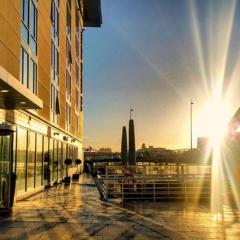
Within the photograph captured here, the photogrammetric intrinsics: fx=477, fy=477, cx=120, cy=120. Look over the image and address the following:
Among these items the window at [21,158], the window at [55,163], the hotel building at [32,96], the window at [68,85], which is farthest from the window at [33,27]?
the window at [68,85]

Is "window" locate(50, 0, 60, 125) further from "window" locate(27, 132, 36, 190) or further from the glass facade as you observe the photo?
"window" locate(27, 132, 36, 190)

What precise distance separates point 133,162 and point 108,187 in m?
11.5

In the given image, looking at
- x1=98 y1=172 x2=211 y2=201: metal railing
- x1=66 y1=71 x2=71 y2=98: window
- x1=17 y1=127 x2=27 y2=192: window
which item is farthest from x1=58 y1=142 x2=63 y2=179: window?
x1=98 y1=172 x2=211 y2=201: metal railing

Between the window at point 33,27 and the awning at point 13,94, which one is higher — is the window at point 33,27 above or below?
above

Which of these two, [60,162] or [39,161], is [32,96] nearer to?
[39,161]

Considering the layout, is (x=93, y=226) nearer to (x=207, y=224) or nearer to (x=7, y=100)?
(x=207, y=224)

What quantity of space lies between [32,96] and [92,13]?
51747 millimetres

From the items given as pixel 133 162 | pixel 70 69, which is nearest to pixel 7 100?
pixel 133 162

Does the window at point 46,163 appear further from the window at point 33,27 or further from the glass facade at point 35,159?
the window at point 33,27

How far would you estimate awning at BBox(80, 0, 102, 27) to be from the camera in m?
64.7

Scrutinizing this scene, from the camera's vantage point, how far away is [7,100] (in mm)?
17562

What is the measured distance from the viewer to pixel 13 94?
16219mm

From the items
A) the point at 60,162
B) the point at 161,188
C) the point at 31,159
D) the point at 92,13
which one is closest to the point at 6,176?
the point at 161,188

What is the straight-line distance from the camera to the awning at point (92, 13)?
6470 cm
